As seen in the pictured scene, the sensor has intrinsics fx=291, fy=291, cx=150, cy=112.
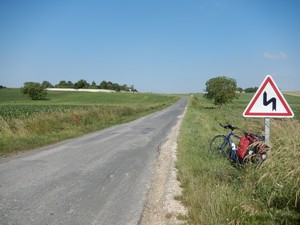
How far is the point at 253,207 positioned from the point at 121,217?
201 cm

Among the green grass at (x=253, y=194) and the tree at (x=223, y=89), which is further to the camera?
the tree at (x=223, y=89)

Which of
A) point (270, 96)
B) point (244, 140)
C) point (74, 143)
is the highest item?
point (270, 96)

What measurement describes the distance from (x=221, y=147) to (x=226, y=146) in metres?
0.23

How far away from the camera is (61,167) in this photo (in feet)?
25.5

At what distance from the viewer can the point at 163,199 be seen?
17.8 ft

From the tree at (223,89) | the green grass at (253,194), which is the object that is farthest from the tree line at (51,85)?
the green grass at (253,194)

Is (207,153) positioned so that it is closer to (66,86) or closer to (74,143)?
(74,143)

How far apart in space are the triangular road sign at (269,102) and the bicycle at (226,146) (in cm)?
228

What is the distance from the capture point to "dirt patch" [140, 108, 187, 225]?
456 centimetres

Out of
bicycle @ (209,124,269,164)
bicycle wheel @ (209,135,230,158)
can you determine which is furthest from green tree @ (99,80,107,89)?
bicycle @ (209,124,269,164)

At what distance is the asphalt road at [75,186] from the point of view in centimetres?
461

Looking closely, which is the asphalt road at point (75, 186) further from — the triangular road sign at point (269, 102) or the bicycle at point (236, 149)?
the triangular road sign at point (269, 102)

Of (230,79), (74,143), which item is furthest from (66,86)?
(74,143)

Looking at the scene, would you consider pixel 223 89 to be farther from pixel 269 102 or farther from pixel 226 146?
pixel 269 102
